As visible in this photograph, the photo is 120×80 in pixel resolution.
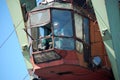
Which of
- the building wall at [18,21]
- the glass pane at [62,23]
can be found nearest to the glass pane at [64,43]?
the glass pane at [62,23]

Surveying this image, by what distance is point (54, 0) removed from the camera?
1550 centimetres

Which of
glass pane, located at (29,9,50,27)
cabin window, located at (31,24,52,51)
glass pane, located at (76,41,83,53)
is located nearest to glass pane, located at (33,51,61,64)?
cabin window, located at (31,24,52,51)

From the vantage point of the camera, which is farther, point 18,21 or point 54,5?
point 18,21

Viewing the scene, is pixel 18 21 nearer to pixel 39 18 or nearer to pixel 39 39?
pixel 39 18

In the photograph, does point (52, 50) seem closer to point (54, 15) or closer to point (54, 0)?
point (54, 15)

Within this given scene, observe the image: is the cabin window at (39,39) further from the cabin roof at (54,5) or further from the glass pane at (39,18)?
the cabin roof at (54,5)

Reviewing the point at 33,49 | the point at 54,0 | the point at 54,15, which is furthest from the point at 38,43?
the point at 54,0

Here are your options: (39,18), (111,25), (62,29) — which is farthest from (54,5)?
(111,25)

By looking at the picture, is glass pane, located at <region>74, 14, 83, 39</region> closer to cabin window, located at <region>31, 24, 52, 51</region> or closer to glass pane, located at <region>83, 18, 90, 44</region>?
glass pane, located at <region>83, 18, 90, 44</region>

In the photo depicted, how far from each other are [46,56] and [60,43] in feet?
2.29

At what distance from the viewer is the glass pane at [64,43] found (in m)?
13.7

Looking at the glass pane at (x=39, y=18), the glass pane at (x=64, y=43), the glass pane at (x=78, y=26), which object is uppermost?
the glass pane at (x=39, y=18)

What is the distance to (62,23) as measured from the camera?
14227 mm

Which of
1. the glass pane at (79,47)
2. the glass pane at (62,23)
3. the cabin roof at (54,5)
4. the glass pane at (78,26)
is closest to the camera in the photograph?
the glass pane at (62,23)
